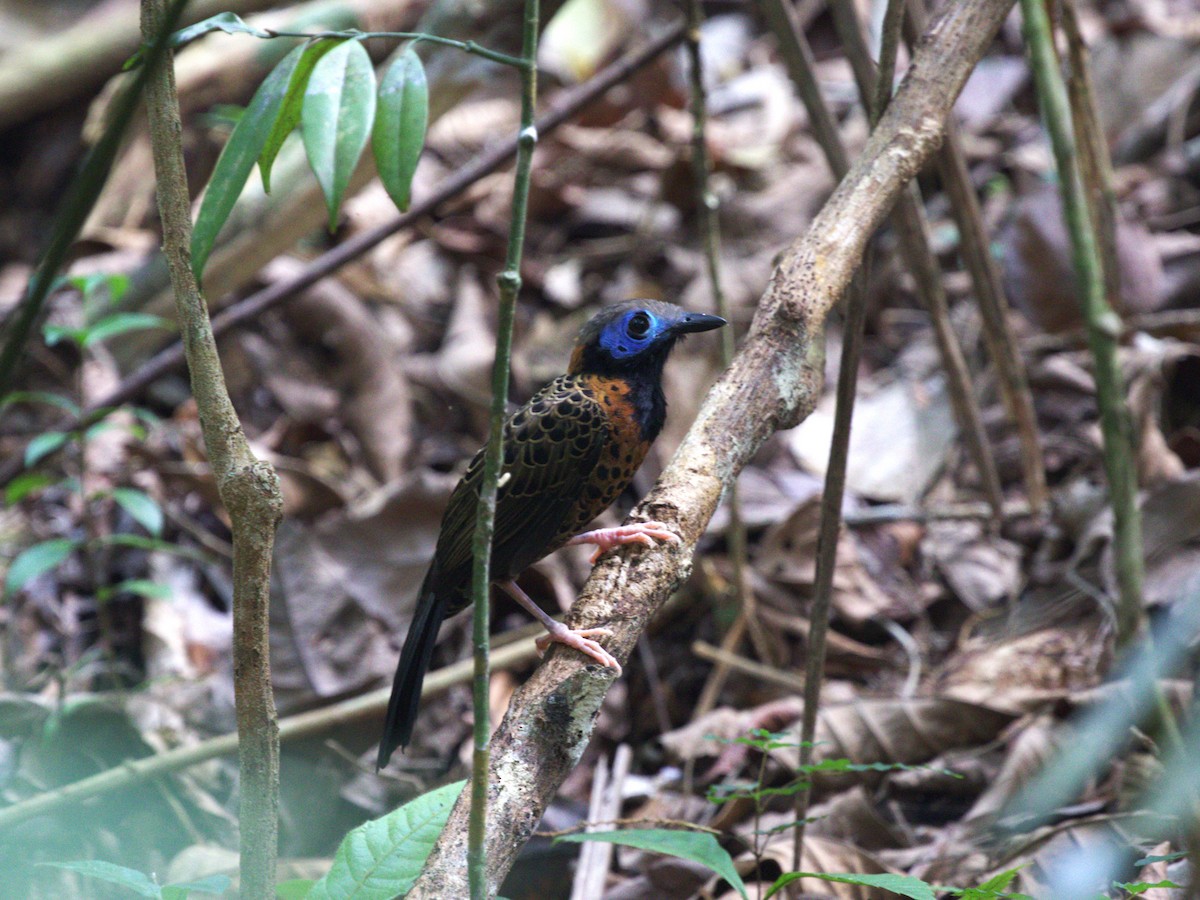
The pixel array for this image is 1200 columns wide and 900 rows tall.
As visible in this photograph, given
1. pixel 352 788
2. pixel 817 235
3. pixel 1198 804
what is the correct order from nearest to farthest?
pixel 1198 804 < pixel 817 235 < pixel 352 788

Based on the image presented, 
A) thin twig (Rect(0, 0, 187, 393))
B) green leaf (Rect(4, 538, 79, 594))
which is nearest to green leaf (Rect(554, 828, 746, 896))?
thin twig (Rect(0, 0, 187, 393))

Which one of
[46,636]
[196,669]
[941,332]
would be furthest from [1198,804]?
[46,636]

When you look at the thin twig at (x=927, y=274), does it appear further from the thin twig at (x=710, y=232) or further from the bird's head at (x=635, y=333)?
the bird's head at (x=635, y=333)

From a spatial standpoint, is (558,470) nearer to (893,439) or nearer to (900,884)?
(900,884)

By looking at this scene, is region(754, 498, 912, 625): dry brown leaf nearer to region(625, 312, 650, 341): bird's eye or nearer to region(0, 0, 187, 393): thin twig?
region(625, 312, 650, 341): bird's eye

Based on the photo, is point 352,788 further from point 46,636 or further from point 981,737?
point 981,737

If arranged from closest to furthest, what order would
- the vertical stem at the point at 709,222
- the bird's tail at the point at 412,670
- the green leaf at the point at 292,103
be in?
the green leaf at the point at 292,103
the bird's tail at the point at 412,670
the vertical stem at the point at 709,222

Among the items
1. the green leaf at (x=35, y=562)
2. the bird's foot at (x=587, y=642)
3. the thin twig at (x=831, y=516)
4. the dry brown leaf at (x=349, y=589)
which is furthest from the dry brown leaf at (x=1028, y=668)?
the green leaf at (x=35, y=562)

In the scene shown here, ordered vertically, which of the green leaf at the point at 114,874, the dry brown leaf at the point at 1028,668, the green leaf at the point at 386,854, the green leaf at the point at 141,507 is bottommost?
Answer: the dry brown leaf at the point at 1028,668
